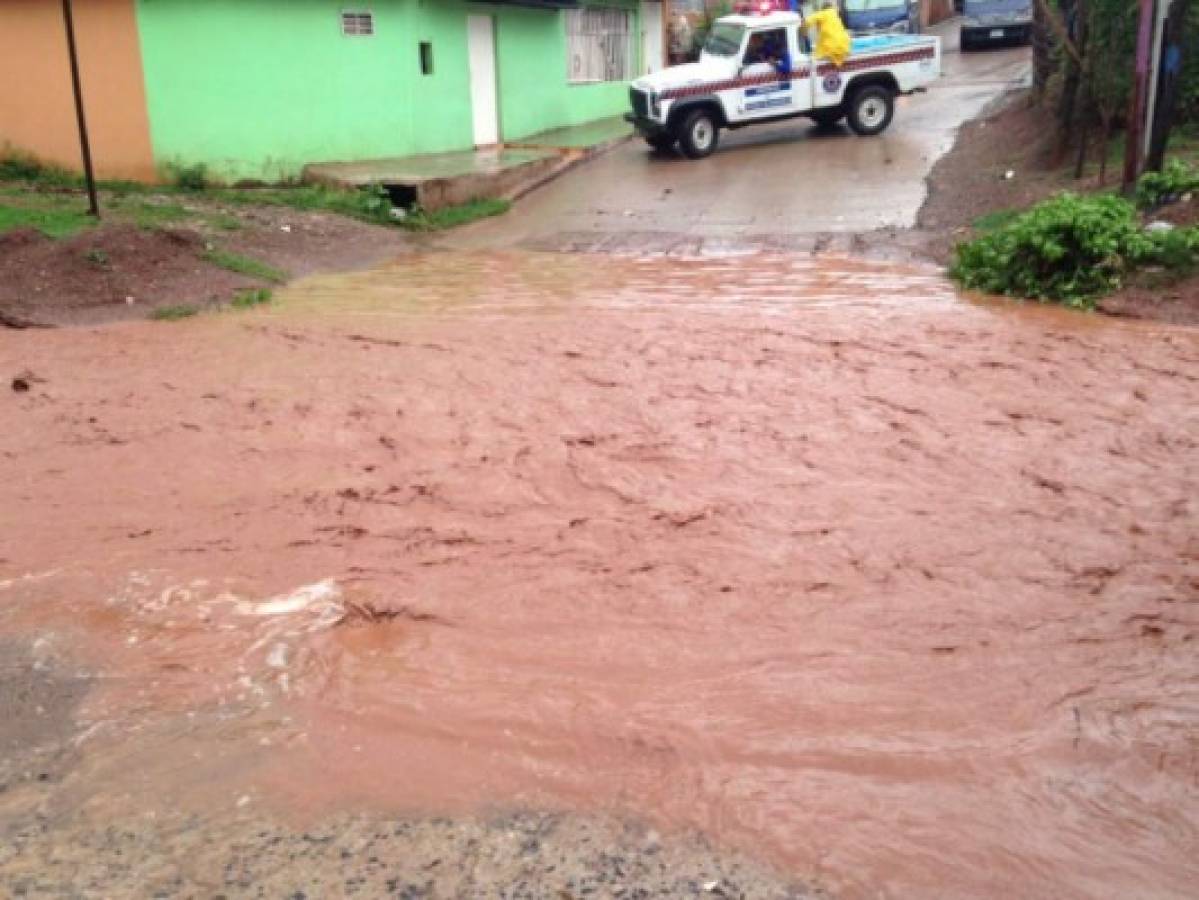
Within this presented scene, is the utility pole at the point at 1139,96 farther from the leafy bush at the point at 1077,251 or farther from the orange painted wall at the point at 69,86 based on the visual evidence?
the orange painted wall at the point at 69,86

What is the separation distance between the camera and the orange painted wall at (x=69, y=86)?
1450 centimetres

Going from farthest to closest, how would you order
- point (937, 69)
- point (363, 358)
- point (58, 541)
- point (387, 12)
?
point (937, 69) → point (387, 12) → point (363, 358) → point (58, 541)

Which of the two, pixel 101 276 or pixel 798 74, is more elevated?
pixel 798 74

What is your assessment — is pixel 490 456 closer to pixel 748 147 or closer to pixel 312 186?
pixel 312 186

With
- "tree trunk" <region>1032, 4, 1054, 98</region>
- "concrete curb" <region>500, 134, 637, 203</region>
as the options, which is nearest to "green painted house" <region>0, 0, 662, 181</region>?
"concrete curb" <region>500, 134, 637, 203</region>

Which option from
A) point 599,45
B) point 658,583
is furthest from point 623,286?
point 599,45

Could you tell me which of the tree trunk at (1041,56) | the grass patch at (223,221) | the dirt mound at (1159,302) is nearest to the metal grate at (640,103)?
the tree trunk at (1041,56)

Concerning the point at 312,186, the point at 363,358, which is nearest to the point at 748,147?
the point at 312,186

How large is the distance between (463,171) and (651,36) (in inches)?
479

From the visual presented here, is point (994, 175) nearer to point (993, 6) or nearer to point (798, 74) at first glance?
point (798, 74)

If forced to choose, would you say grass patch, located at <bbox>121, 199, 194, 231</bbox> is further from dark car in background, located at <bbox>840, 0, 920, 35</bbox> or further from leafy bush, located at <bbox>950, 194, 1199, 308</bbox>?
dark car in background, located at <bbox>840, 0, 920, 35</bbox>

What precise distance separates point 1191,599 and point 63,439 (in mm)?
6223

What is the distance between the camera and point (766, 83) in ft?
61.3

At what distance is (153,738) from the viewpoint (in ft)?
12.7
